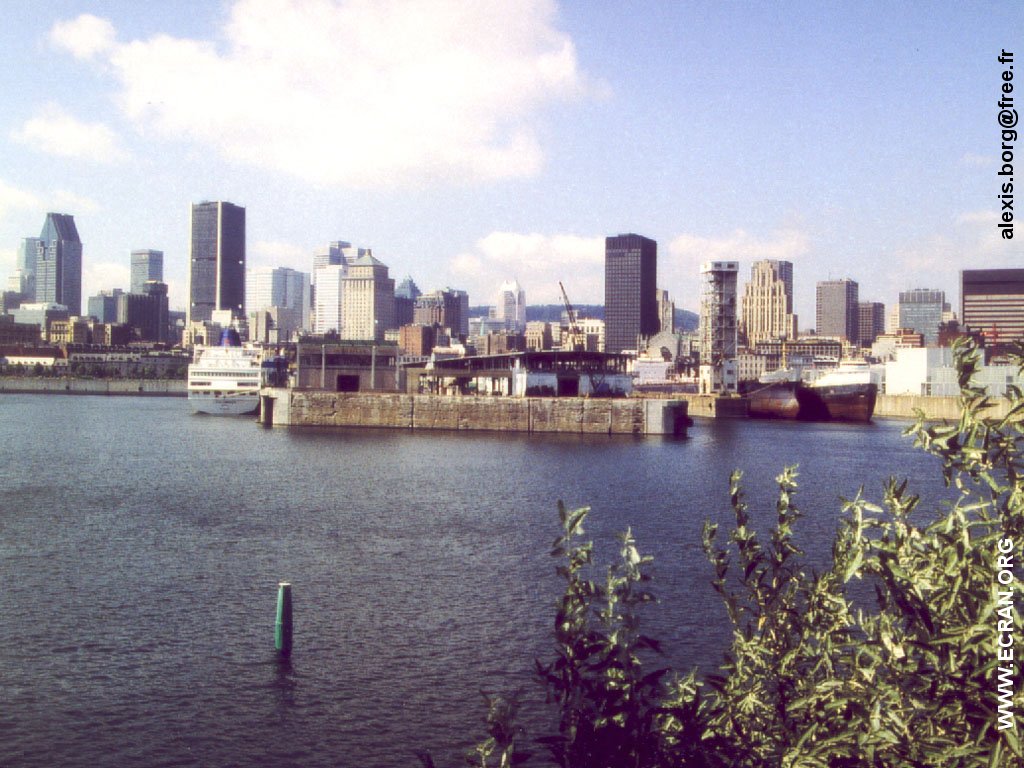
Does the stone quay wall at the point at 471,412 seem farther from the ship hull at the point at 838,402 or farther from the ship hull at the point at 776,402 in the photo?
the ship hull at the point at 776,402

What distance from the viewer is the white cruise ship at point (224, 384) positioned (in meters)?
128

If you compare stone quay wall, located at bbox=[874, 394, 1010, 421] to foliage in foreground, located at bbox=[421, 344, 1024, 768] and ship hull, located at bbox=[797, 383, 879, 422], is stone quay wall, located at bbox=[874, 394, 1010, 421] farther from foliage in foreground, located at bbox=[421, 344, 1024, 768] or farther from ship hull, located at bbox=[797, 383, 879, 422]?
foliage in foreground, located at bbox=[421, 344, 1024, 768]

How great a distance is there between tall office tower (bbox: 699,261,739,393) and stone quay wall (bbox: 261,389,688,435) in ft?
218

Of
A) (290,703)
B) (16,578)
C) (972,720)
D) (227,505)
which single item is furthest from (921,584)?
(227,505)

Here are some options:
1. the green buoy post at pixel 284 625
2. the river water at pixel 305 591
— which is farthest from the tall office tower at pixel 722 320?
the green buoy post at pixel 284 625

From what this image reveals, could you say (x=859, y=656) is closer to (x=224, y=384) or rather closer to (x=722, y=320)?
(x=224, y=384)

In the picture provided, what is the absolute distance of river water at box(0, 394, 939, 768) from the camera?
776 inches

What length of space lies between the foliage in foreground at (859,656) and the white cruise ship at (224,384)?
122671 millimetres

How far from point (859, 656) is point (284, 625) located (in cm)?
1789

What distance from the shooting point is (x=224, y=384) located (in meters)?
128

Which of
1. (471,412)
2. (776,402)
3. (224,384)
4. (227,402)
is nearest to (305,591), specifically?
(471,412)

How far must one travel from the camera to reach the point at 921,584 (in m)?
7.66

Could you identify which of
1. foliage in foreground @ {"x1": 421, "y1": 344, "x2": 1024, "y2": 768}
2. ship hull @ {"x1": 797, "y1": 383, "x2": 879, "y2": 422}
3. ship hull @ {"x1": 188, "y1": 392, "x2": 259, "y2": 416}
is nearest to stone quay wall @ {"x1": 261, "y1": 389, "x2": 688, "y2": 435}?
ship hull @ {"x1": 188, "y1": 392, "x2": 259, "y2": 416}

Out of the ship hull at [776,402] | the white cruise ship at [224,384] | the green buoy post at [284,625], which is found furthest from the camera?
the ship hull at [776,402]
